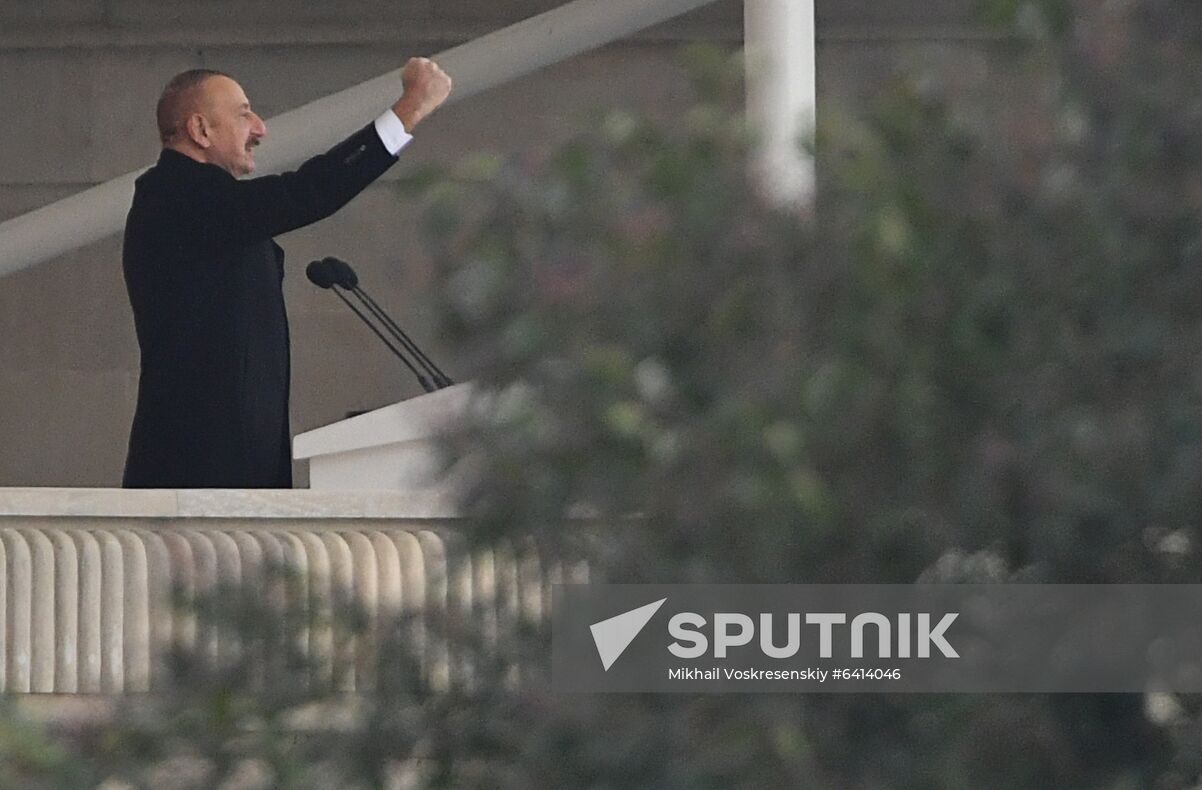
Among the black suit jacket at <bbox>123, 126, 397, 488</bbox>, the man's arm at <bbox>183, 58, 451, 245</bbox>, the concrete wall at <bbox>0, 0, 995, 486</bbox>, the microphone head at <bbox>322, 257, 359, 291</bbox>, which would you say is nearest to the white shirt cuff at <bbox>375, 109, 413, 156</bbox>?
the man's arm at <bbox>183, 58, 451, 245</bbox>

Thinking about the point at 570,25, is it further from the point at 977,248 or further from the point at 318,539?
the point at 977,248

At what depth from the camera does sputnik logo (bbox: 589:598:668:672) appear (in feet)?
3.08

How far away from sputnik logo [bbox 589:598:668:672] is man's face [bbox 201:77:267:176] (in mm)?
3321

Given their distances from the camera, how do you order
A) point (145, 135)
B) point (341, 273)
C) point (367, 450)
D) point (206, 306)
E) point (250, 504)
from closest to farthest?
point (250, 504) → point (206, 306) → point (341, 273) → point (367, 450) → point (145, 135)

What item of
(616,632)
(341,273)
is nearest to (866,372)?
(616,632)

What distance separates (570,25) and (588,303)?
7.12 metres

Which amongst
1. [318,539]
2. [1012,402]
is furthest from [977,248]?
[318,539]

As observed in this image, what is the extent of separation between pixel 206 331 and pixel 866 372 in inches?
135

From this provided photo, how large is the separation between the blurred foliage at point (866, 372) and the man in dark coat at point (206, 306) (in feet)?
10.1

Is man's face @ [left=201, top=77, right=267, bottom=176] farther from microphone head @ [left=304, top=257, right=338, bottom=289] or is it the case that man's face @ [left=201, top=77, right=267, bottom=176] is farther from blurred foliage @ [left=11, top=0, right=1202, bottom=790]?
blurred foliage @ [left=11, top=0, right=1202, bottom=790]

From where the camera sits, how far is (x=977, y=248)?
2.96 feet

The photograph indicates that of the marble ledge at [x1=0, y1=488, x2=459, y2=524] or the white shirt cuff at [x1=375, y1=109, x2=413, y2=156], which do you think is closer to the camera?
the white shirt cuff at [x1=375, y1=109, x2=413, y2=156]

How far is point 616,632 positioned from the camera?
0.95 metres

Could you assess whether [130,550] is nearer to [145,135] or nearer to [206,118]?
[206,118]
